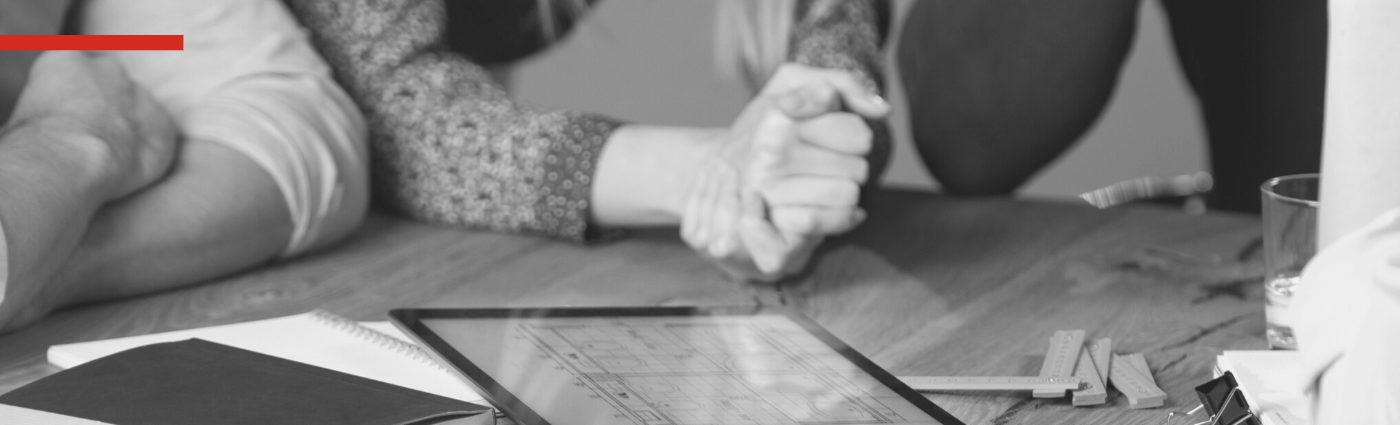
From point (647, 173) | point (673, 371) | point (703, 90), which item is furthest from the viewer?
point (703, 90)

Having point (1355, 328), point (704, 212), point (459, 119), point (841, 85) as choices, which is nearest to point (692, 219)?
point (704, 212)

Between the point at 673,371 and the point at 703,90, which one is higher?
the point at 673,371

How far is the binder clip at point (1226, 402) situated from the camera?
0.47m

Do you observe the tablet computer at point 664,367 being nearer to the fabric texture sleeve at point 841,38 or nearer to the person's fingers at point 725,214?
the person's fingers at point 725,214

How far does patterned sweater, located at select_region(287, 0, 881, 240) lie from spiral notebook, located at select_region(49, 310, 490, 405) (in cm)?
28

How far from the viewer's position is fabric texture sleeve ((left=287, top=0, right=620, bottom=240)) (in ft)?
3.06

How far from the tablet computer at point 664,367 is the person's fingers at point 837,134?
0.60ft

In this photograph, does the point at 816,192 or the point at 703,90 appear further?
the point at 703,90

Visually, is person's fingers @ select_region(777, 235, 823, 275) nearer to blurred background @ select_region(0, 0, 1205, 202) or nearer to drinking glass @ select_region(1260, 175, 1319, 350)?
drinking glass @ select_region(1260, 175, 1319, 350)

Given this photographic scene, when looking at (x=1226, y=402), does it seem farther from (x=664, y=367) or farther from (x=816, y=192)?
(x=816, y=192)

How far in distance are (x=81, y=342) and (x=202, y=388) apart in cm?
21

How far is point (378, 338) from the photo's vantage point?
628mm

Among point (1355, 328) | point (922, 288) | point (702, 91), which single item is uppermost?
point (1355, 328)

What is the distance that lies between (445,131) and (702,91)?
1518 millimetres
